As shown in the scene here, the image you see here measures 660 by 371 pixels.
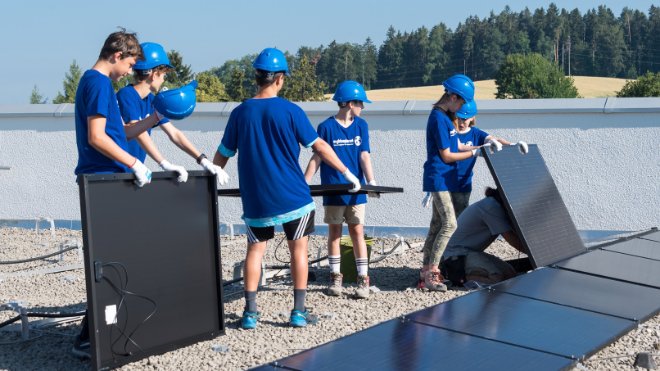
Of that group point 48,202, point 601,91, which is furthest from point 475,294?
point 601,91

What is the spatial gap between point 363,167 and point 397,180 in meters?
4.50

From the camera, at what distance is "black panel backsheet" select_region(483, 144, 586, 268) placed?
283 inches

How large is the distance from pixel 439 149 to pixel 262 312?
80.7 inches

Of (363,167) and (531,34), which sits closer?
(363,167)

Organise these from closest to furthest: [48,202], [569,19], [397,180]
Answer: [397,180] → [48,202] → [569,19]

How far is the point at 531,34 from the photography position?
136 metres

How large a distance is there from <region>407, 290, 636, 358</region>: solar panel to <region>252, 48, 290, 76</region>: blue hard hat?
1891mm

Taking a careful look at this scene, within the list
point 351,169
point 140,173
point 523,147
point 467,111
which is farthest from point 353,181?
point 523,147

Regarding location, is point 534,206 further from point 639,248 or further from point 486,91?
point 486,91

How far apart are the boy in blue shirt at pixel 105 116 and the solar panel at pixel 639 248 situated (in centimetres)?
491

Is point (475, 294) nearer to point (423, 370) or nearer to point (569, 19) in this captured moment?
point (423, 370)

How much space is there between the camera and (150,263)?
5.02 metres

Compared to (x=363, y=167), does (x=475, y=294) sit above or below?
below

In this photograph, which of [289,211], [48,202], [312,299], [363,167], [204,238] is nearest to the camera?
[204,238]
